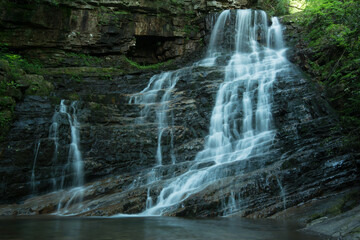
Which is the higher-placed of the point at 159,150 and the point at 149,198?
the point at 159,150

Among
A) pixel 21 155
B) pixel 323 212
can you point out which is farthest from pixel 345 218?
pixel 21 155

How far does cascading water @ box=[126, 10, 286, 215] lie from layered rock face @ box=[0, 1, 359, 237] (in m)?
0.31

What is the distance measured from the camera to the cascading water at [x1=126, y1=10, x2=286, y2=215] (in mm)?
7832

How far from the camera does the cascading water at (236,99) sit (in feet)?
25.7

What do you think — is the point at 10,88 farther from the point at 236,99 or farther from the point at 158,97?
the point at 236,99

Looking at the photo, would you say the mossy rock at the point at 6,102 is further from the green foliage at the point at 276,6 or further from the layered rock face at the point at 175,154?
the green foliage at the point at 276,6

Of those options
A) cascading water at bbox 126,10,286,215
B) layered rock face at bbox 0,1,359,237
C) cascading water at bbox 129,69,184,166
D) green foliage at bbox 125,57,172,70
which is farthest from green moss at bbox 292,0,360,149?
green foliage at bbox 125,57,172,70

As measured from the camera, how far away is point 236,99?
38.2 ft

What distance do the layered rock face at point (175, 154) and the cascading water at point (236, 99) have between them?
310 millimetres

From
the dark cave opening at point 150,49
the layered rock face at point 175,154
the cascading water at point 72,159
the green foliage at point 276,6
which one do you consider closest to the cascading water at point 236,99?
the layered rock face at point 175,154

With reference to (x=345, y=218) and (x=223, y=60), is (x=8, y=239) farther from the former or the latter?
(x=223, y=60)

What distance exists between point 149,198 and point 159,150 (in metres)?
3.06

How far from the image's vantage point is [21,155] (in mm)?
9125

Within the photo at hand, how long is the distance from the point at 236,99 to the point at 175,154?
3676 millimetres
